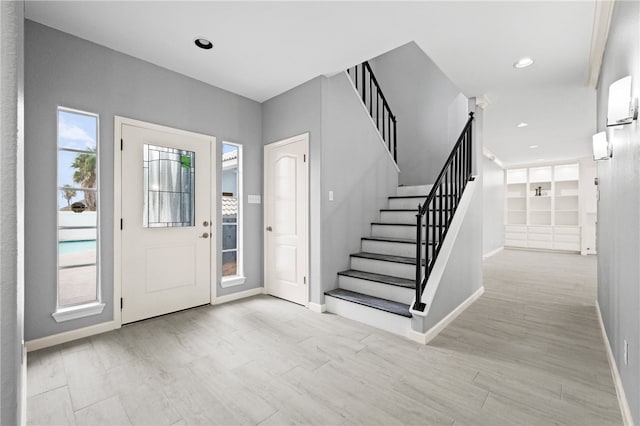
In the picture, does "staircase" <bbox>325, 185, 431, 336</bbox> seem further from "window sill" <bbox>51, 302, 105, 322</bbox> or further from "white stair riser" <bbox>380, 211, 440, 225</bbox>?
"window sill" <bbox>51, 302, 105, 322</bbox>

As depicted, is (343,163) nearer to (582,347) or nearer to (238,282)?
(238,282)

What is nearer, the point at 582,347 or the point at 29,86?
the point at 29,86

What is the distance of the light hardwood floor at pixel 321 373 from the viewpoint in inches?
66.6

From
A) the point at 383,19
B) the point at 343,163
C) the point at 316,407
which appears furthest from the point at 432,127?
the point at 316,407

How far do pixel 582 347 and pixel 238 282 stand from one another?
3555 mm

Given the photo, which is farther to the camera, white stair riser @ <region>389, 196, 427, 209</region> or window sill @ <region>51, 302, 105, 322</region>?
white stair riser @ <region>389, 196, 427, 209</region>

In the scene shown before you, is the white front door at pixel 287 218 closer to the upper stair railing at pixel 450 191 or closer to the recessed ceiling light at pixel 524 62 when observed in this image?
the upper stair railing at pixel 450 191

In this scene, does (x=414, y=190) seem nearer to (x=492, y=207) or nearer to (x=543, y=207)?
(x=492, y=207)

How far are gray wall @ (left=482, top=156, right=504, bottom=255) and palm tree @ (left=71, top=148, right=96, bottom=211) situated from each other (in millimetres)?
7297

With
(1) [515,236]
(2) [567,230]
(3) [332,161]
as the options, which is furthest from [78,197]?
(2) [567,230]

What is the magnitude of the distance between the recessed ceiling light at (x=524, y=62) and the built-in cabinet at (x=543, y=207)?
706 cm

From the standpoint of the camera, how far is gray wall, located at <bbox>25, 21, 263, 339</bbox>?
2.37m

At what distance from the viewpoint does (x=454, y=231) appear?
308 centimetres

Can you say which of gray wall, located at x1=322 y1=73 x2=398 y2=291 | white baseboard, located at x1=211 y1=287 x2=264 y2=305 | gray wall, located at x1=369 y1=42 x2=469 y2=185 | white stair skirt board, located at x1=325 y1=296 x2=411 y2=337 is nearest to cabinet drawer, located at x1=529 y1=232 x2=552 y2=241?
gray wall, located at x1=369 y1=42 x2=469 y2=185
